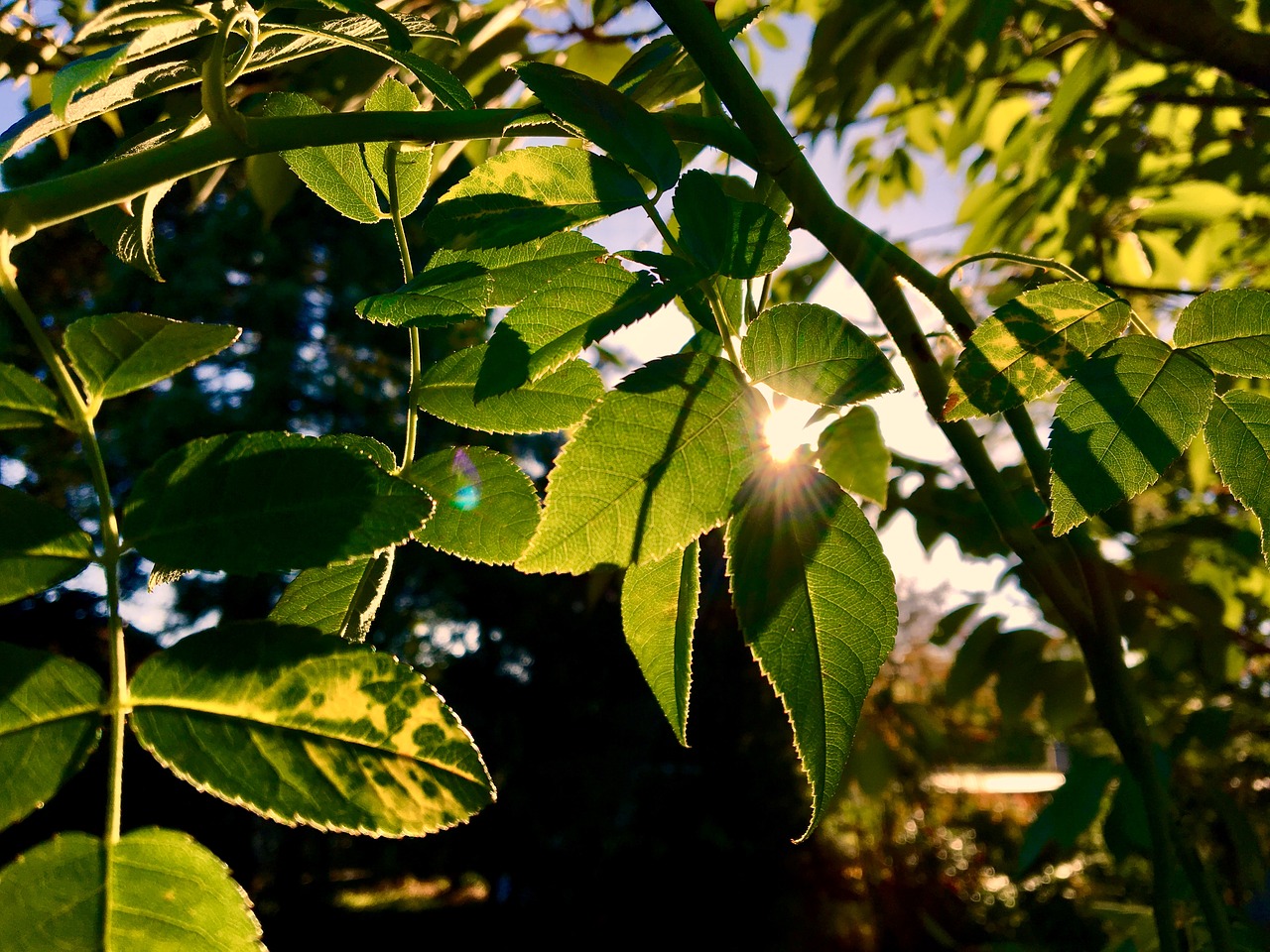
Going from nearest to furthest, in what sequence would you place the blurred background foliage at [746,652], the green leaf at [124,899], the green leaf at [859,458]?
the green leaf at [124,899], the green leaf at [859,458], the blurred background foliage at [746,652]

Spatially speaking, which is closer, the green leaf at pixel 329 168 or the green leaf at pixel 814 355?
the green leaf at pixel 814 355

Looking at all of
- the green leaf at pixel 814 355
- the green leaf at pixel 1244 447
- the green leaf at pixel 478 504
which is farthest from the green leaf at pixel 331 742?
the green leaf at pixel 1244 447

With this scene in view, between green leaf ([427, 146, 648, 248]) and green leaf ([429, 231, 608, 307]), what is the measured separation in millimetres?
15

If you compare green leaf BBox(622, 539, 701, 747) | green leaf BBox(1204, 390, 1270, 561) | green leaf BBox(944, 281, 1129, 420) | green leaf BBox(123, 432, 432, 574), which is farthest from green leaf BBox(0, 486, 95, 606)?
green leaf BBox(1204, 390, 1270, 561)

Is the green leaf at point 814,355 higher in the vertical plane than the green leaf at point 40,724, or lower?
higher

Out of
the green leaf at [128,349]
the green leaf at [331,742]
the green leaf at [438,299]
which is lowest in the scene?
the green leaf at [331,742]

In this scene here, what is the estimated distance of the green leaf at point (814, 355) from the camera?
1.44 feet

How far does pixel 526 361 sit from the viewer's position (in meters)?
0.42

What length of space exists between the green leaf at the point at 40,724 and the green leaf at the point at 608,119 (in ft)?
1.12

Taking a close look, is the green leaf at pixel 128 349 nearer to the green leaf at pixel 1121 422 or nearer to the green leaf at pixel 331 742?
the green leaf at pixel 331 742

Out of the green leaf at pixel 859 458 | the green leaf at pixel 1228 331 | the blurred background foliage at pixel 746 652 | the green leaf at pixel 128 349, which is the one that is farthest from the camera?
the blurred background foliage at pixel 746 652

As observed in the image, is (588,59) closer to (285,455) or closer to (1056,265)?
(1056,265)

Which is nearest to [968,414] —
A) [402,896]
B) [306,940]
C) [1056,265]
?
[1056,265]

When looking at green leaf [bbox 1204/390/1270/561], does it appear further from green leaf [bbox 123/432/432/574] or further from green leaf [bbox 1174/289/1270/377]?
green leaf [bbox 123/432/432/574]
